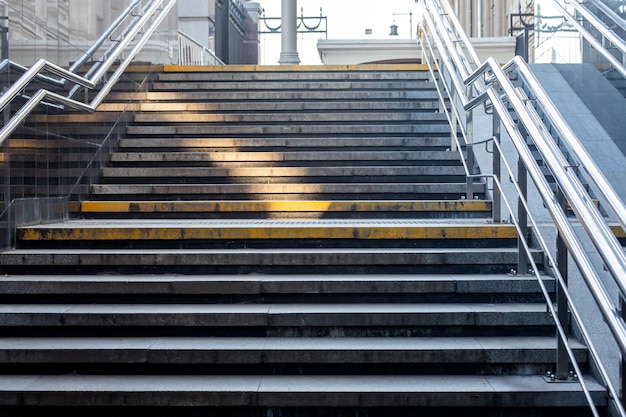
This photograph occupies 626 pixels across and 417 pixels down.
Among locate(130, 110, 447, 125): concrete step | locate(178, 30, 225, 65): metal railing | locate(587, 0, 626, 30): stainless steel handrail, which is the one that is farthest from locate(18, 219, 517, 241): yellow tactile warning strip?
locate(178, 30, 225, 65): metal railing

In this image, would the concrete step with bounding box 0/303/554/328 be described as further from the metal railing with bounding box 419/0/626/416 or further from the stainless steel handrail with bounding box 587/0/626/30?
the stainless steel handrail with bounding box 587/0/626/30

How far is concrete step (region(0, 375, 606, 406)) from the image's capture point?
3129 mm

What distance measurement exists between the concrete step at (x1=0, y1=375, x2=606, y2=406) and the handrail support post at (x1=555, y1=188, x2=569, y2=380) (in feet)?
0.29

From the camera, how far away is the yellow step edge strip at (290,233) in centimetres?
A: 436

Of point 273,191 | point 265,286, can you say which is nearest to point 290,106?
point 273,191

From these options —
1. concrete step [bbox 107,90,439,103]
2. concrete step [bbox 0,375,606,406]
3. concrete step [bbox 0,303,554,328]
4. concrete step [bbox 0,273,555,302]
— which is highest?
concrete step [bbox 107,90,439,103]

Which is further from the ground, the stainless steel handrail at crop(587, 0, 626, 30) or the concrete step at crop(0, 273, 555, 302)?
the stainless steel handrail at crop(587, 0, 626, 30)

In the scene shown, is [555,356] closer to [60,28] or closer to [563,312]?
[563,312]

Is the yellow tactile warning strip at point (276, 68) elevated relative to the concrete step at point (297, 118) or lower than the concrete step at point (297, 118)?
elevated

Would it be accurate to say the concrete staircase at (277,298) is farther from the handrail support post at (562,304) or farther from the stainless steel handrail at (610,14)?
the stainless steel handrail at (610,14)

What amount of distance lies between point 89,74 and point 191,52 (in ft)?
19.5

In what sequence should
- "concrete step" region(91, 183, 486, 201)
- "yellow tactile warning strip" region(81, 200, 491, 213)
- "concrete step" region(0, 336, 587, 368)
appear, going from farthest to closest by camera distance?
"concrete step" region(91, 183, 486, 201) → "yellow tactile warning strip" region(81, 200, 491, 213) → "concrete step" region(0, 336, 587, 368)

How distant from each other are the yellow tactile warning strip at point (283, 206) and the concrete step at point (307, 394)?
81.4 inches

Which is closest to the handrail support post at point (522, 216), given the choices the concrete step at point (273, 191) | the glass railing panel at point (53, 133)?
the concrete step at point (273, 191)
